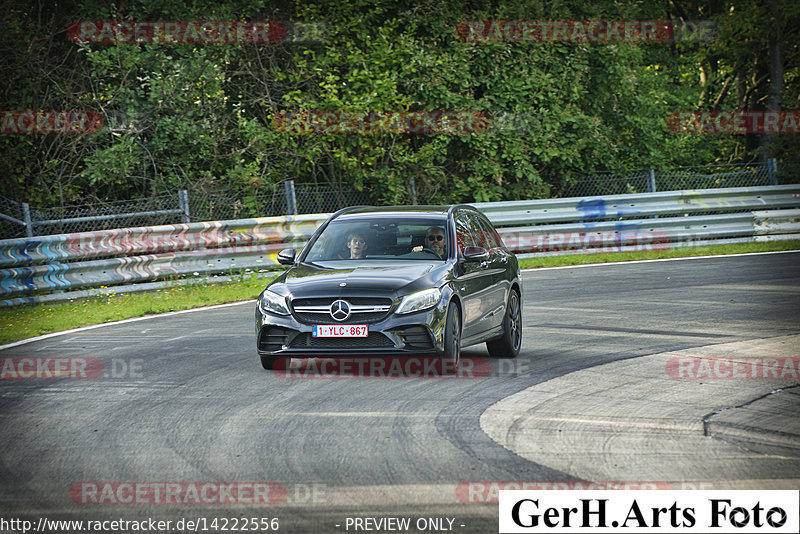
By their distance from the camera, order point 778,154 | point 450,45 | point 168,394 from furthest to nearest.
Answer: point 778,154
point 450,45
point 168,394

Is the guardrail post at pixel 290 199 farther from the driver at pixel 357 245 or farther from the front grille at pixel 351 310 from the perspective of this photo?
the front grille at pixel 351 310

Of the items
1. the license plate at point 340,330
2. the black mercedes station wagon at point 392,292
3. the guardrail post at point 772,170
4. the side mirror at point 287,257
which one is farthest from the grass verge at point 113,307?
the guardrail post at point 772,170

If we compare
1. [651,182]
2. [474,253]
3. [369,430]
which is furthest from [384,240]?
[651,182]

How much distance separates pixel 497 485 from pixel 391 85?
62.4 feet

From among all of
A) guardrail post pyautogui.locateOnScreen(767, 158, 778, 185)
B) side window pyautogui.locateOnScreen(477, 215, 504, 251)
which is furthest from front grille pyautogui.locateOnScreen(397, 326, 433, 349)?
guardrail post pyautogui.locateOnScreen(767, 158, 778, 185)

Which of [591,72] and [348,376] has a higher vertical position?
[591,72]

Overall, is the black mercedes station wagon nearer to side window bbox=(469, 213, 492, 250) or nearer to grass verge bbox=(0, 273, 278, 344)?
side window bbox=(469, 213, 492, 250)

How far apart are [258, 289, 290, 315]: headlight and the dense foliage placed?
13.2 metres

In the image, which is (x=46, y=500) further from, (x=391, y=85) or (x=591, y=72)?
(x=591, y=72)

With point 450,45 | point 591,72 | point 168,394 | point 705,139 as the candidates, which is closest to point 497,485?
point 168,394

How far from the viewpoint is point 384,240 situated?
11.8 metres

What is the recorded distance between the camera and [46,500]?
6.47m

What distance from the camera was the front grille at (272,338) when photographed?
10.6 m

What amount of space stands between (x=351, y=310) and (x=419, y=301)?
607mm
